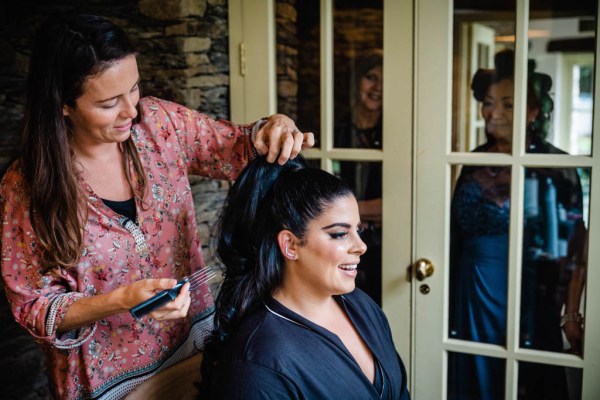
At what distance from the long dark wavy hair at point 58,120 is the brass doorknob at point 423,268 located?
4.16 feet

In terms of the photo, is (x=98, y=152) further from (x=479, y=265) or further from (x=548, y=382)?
(x=548, y=382)

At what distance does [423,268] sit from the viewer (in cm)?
239

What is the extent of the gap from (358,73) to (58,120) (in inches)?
50.2

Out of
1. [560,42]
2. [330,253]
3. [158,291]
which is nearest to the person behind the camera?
[158,291]

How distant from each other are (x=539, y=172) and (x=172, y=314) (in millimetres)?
1552

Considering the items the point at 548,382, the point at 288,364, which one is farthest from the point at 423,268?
the point at 288,364

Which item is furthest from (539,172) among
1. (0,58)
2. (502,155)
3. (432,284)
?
(0,58)

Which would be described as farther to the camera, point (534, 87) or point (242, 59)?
point (242, 59)

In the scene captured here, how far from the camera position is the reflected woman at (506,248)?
2.31 m

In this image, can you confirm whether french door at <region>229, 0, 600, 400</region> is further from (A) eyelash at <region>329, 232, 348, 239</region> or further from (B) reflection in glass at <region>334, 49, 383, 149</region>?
(A) eyelash at <region>329, 232, 348, 239</region>

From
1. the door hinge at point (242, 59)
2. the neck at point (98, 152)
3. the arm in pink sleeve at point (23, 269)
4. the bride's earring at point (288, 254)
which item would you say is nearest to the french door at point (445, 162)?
the door hinge at point (242, 59)

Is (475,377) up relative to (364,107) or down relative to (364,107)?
down

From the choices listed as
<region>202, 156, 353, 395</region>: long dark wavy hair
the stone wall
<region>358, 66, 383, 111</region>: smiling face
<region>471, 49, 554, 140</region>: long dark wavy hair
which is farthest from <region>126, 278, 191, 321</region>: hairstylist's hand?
<region>471, 49, 554, 140</region>: long dark wavy hair

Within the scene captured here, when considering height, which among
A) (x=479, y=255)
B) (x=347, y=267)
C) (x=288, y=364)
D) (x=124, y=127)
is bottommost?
(x=288, y=364)
